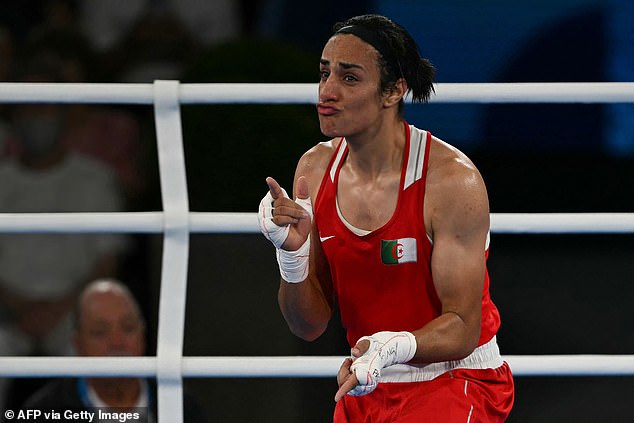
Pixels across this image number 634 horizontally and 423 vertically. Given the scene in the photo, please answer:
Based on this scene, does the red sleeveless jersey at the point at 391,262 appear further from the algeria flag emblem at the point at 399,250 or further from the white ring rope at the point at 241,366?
the white ring rope at the point at 241,366

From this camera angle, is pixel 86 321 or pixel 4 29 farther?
pixel 4 29

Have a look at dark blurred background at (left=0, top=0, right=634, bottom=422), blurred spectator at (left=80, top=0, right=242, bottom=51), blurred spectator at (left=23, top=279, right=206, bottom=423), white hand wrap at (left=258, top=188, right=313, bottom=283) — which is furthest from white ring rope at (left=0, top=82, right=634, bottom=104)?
blurred spectator at (left=80, top=0, right=242, bottom=51)

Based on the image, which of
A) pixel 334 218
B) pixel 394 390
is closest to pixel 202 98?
pixel 334 218

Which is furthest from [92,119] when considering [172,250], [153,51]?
[172,250]

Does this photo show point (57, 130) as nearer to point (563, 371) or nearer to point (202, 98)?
point (202, 98)

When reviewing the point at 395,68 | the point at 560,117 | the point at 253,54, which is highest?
the point at 253,54

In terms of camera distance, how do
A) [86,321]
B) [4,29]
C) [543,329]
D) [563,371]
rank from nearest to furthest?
[563,371], [86,321], [543,329], [4,29]

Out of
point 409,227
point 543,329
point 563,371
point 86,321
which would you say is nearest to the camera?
point 409,227

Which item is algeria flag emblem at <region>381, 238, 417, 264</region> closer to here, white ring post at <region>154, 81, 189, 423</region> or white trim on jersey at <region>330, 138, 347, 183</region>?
white trim on jersey at <region>330, 138, 347, 183</region>

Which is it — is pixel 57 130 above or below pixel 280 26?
below

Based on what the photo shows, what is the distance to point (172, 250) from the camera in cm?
318

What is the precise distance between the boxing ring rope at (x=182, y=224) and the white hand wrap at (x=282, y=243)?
41cm

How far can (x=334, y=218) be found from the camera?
281 cm

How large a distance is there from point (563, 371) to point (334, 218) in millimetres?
810
